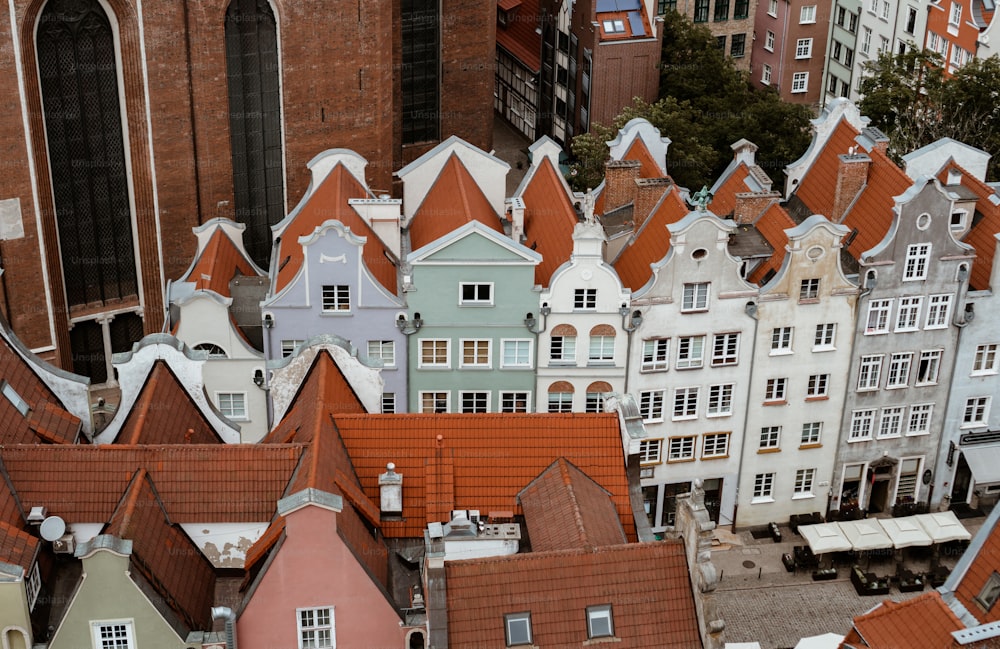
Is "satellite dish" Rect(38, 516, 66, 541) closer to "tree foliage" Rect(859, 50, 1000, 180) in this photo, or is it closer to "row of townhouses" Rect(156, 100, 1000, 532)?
"row of townhouses" Rect(156, 100, 1000, 532)

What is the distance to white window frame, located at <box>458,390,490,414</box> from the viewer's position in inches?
2680

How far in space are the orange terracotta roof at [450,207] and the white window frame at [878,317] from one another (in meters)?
19.8

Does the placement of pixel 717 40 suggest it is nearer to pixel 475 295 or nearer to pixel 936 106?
pixel 936 106

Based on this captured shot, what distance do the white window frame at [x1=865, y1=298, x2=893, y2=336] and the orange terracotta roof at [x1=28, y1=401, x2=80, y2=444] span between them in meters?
39.0

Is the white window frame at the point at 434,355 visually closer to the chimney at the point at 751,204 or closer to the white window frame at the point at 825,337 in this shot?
the chimney at the point at 751,204

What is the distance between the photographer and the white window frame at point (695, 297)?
66.5m

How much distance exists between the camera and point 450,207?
71375 mm

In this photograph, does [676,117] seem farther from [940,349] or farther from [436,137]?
[940,349]

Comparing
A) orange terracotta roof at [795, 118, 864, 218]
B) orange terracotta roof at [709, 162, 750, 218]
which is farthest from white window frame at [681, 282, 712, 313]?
orange terracotta roof at [795, 118, 864, 218]

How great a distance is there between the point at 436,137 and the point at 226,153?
58.7 feet

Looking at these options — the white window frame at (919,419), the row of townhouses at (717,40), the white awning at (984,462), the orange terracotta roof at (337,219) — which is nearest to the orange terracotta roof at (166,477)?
the orange terracotta roof at (337,219)

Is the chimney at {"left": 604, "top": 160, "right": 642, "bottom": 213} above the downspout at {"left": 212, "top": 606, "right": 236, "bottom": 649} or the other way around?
above

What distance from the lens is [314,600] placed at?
4644 centimetres

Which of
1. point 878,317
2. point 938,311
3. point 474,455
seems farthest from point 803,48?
point 474,455
